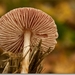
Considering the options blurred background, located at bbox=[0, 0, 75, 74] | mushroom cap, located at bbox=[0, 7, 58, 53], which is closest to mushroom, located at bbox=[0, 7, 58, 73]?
mushroom cap, located at bbox=[0, 7, 58, 53]

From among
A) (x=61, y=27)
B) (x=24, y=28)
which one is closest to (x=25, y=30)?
(x=24, y=28)

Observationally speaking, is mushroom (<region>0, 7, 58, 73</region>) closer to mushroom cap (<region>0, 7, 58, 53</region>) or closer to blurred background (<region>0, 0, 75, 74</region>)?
mushroom cap (<region>0, 7, 58, 53</region>)

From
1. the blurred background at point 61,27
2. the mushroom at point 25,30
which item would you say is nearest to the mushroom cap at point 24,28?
the mushroom at point 25,30

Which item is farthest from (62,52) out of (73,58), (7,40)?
(7,40)

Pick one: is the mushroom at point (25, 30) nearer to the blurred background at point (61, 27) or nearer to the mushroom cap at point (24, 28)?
the mushroom cap at point (24, 28)

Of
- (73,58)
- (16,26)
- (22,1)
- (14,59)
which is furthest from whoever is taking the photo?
(22,1)

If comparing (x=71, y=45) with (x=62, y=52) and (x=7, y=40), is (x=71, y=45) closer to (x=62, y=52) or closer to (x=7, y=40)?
(x=62, y=52)
